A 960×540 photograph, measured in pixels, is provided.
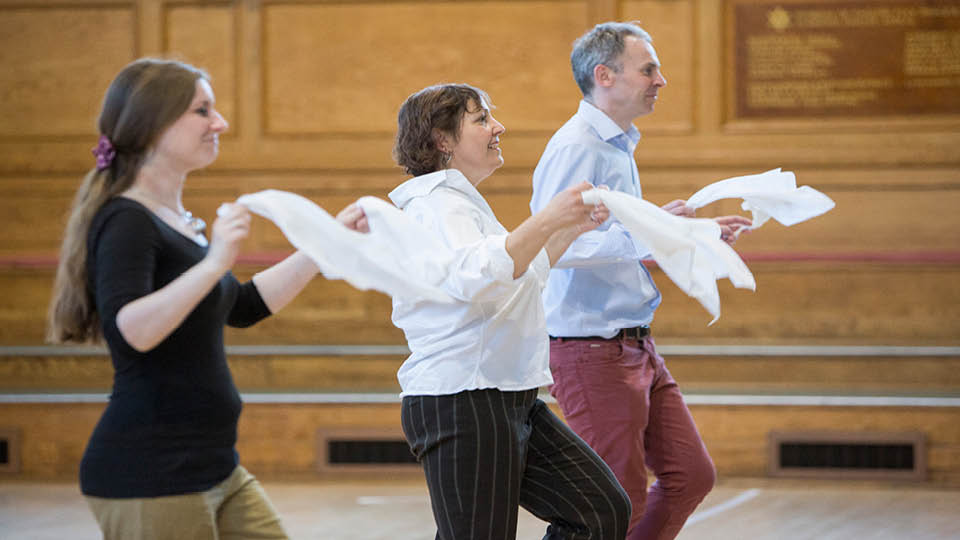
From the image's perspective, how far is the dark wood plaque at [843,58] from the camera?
547 centimetres

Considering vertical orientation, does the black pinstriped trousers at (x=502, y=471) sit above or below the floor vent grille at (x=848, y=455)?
above

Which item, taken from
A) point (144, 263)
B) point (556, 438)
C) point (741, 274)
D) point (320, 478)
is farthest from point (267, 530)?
point (320, 478)

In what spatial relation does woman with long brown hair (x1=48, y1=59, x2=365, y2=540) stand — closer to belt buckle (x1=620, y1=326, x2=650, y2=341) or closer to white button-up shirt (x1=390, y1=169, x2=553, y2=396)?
white button-up shirt (x1=390, y1=169, x2=553, y2=396)

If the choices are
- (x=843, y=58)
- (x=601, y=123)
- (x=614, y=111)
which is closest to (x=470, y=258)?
(x=601, y=123)

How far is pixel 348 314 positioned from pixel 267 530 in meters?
3.91

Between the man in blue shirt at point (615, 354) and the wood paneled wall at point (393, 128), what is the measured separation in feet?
8.73

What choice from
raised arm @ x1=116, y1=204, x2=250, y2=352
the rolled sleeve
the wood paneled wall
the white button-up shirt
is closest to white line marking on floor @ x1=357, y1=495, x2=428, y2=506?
the wood paneled wall

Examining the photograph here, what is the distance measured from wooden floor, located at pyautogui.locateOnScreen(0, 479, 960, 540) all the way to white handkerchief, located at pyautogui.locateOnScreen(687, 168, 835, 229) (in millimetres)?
1640

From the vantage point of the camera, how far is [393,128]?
5.73 metres

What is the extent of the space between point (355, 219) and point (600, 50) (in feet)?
3.93

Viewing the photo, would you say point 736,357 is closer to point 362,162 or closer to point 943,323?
point 943,323

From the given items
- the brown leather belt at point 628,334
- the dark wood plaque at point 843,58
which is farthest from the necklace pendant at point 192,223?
the dark wood plaque at point 843,58

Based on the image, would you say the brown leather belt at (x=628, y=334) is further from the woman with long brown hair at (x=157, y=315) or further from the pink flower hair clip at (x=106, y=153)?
the pink flower hair clip at (x=106, y=153)

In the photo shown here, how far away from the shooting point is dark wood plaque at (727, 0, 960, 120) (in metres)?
5.47
